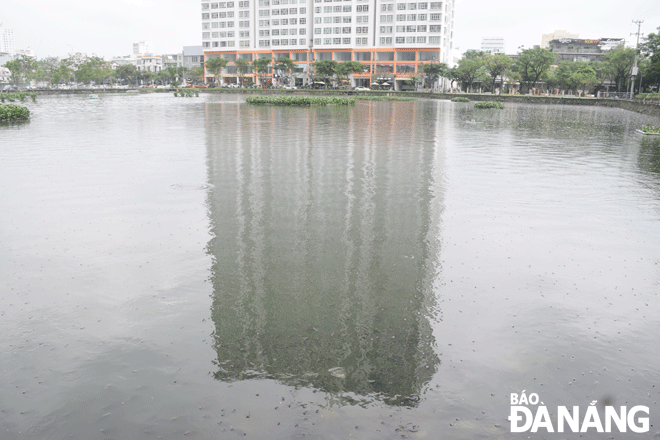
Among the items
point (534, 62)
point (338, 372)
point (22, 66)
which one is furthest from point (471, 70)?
point (338, 372)

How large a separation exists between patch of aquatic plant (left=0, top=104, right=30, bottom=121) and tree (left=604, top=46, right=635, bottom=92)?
79.2 metres

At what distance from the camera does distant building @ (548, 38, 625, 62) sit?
135625mm

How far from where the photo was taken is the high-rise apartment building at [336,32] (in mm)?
103812

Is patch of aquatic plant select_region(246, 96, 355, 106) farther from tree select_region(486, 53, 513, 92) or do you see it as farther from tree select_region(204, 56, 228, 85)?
tree select_region(204, 56, 228, 85)

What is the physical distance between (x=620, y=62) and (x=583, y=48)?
70.2 metres

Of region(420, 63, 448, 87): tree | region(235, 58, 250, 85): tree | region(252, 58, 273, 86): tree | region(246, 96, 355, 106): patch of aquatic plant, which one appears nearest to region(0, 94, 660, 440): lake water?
region(246, 96, 355, 106): patch of aquatic plant

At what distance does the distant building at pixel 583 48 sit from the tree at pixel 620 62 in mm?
55136

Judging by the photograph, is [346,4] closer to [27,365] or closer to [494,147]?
[494,147]

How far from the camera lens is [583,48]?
142m

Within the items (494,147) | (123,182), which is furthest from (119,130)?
(494,147)

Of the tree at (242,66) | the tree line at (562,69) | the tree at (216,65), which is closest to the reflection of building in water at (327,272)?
the tree line at (562,69)

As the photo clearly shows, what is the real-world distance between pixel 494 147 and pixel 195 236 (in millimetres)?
15347

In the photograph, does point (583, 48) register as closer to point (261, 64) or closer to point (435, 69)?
point (435, 69)

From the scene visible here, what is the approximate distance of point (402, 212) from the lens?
10.4 meters
